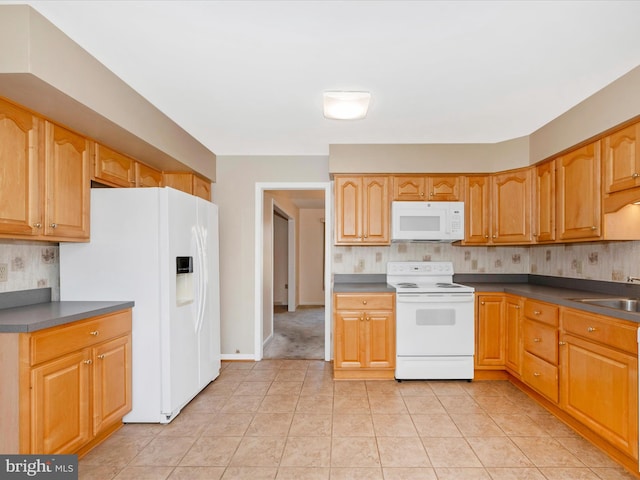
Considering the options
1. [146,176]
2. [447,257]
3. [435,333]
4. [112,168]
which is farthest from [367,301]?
[112,168]

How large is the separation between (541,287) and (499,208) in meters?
0.85

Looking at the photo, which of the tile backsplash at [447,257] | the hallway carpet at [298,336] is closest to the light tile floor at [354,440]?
the hallway carpet at [298,336]

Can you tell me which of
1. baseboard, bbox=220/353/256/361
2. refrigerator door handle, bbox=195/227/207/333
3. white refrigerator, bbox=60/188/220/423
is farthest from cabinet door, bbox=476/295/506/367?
white refrigerator, bbox=60/188/220/423

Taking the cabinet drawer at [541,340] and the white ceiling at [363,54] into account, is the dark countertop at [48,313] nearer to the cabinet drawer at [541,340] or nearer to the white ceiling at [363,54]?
the white ceiling at [363,54]

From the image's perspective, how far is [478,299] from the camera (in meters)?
3.51

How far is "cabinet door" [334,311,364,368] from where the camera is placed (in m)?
3.51

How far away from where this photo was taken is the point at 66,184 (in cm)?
229

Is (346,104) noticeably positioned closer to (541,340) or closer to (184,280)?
(184,280)

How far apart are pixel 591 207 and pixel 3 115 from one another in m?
3.69

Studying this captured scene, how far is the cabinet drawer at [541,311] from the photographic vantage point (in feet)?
8.97

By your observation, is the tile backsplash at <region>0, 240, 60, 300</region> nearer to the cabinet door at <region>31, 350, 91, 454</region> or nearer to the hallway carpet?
the cabinet door at <region>31, 350, 91, 454</region>

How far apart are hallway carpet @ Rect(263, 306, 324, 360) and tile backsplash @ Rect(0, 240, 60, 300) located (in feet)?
7.81

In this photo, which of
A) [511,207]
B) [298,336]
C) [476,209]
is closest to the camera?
[511,207]

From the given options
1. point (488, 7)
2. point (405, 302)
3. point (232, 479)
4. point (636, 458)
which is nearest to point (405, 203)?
point (405, 302)
